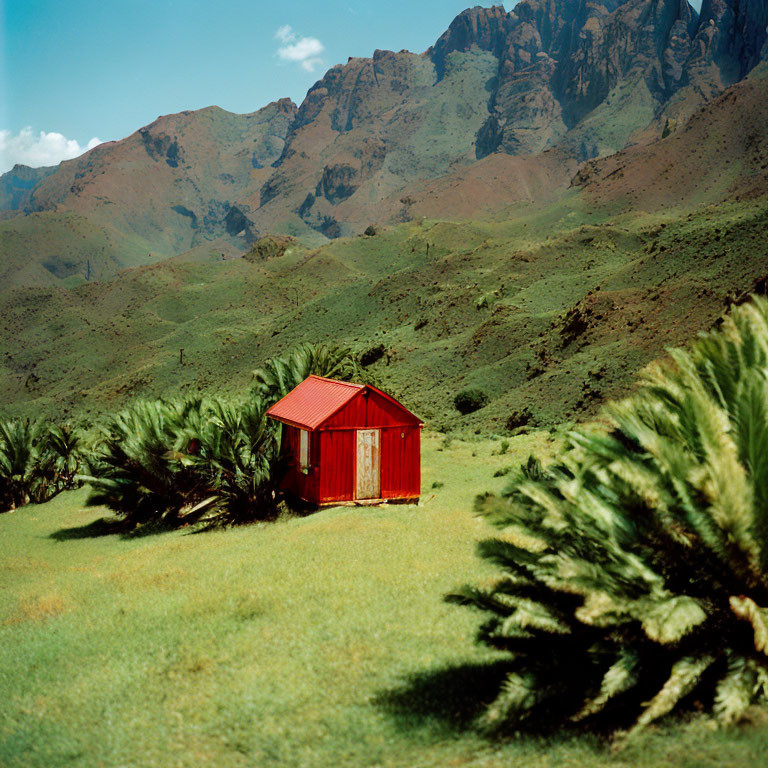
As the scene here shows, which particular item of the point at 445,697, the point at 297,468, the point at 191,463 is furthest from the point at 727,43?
the point at 445,697

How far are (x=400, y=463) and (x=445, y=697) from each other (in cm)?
1156

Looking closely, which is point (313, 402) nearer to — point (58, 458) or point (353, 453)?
point (353, 453)

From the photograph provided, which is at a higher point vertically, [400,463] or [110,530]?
[400,463]

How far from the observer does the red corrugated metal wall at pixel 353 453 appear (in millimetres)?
16609

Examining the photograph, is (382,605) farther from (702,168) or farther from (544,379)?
(702,168)

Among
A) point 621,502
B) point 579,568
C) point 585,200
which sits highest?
point 585,200

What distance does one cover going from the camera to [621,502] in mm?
5004

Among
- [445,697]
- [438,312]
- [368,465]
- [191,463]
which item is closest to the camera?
[445,697]

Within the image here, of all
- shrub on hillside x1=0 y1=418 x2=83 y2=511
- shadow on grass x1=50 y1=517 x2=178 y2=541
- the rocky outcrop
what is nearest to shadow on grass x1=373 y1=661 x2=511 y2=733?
shadow on grass x1=50 y1=517 x2=178 y2=541

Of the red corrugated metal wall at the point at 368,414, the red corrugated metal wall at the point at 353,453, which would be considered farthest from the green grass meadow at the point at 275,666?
the red corrugated metal wall at the point at 368,414

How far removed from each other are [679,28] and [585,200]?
123 meters

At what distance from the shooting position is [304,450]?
56.2 feet

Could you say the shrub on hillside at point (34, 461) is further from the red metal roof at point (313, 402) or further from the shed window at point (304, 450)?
the shed window at point (304, 450)

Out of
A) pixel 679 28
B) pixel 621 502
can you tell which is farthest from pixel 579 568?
pixel 679 28
